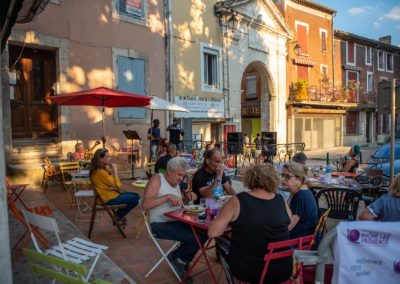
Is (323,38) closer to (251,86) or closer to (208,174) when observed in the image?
(251,86)

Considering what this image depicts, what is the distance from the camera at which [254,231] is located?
85.7 inches

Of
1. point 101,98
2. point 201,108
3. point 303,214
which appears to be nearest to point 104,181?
point 303,214

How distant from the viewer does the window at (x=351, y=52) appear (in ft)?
76.1

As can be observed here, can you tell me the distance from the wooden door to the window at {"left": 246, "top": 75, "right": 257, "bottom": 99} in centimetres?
1290

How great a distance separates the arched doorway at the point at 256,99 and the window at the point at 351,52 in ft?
29.9

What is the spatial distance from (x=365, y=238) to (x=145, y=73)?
10.0 m

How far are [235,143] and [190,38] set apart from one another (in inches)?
215

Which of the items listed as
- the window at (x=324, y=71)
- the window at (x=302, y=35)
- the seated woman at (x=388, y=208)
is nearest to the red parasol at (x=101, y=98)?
the seated woman at (x=388, y=208)

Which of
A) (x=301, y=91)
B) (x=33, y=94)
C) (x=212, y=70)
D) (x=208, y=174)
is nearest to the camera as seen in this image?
(x=208, y=174)

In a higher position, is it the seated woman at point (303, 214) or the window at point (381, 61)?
the window at point (381, 61)

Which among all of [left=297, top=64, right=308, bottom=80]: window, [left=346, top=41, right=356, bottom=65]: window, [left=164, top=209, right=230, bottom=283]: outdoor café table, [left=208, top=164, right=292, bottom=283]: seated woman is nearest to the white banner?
[left=208, top=164, right=292, bottom=283]: seated woman

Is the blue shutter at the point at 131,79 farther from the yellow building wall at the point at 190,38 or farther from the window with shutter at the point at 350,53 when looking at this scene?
the window with shutter at the point at 350,53

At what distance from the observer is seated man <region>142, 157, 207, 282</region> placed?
3.13m

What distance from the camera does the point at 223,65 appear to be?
13852 mm
